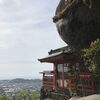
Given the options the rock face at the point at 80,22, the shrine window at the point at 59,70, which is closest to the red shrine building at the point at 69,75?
the shrine window at the point at 59,70

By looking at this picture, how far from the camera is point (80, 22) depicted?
91.3 ft

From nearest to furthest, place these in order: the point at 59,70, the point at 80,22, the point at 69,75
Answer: the point at 80,22
the point at 69,75
the point at 59,70

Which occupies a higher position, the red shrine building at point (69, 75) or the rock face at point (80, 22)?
the rock face at point (80, 22)

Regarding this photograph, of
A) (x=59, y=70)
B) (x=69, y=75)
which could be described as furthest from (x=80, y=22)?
(x=59, y=70)

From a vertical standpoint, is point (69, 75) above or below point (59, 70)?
below

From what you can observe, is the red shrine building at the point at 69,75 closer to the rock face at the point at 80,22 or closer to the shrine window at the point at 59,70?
the shrine window at the point at 59,70

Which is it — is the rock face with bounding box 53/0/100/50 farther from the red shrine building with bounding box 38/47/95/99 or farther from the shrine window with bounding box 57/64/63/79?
the shrine window with bounding box 57/64/63/79

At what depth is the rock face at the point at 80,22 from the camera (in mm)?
27156

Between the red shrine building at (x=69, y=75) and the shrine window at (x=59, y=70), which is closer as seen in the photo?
the red shrine building at (x=69, y=75)

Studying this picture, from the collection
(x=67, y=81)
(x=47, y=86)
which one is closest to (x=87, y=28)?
(x=67, y=81)

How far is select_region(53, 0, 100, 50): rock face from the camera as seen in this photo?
2716 cm

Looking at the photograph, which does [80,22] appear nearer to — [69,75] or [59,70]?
[69,75]

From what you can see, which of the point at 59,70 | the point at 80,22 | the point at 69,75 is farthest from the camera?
the point at 59,70

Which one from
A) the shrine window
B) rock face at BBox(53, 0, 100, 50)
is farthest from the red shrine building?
rock face at BBox(53, 0, 100, 50)
